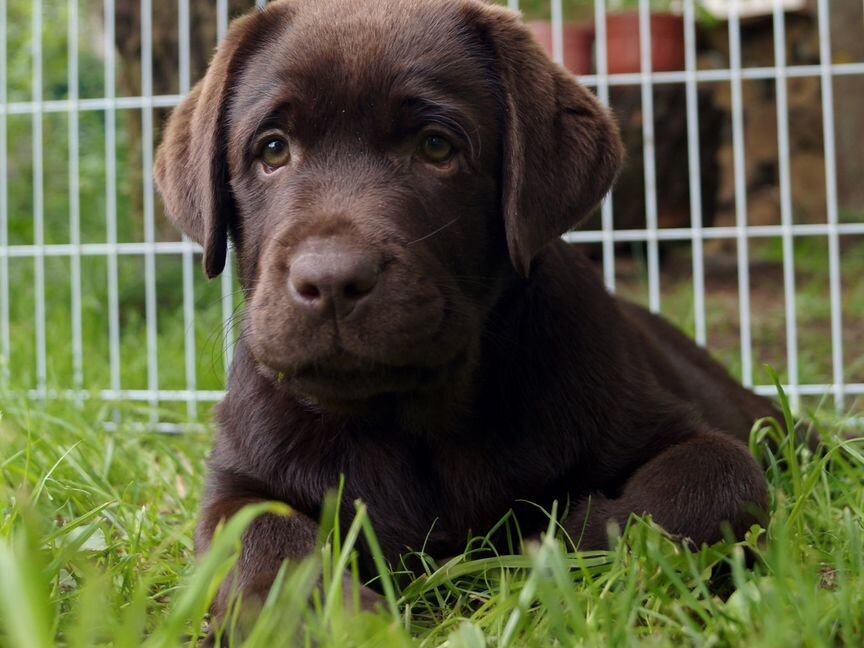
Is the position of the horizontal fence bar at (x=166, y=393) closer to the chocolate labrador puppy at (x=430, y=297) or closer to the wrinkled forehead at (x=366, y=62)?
the chocolate labrador puppy at (x=430, y=297)

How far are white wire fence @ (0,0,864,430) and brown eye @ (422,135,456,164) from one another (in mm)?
661

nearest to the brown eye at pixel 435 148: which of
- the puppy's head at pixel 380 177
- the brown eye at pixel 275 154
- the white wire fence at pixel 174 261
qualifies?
the puppy's head at pixel 380 177

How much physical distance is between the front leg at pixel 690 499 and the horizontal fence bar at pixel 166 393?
5.66 feet

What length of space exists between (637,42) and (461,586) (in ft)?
19.5

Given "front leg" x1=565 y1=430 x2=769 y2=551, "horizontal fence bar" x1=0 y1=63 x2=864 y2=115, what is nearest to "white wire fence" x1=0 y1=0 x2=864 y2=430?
"horizontal fence bar" x1=0 y1=63 x2=864 y2=115

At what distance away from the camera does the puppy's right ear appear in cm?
265

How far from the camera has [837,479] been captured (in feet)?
8.46

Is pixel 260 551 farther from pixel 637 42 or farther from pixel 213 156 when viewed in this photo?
pixel 637 42

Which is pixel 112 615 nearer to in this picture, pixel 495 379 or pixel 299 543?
pixel 299 543

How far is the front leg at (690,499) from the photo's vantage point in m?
2.24

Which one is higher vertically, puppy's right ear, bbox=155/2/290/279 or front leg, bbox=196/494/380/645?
puppy's right ear, bbox=155/2/290/279

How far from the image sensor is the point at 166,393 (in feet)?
15.3

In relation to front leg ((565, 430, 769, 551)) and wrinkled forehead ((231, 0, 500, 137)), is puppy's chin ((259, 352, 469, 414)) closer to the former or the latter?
front leg ((565, 430, 769, 551))

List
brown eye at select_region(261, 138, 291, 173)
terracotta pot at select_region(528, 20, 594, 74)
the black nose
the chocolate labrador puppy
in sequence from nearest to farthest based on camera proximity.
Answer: the black nose < the chocolate labrador puppy < brown eye at select_region(261, 138, 291, 173) < terracotta pot at select_region(528, 20, 594, 74)
